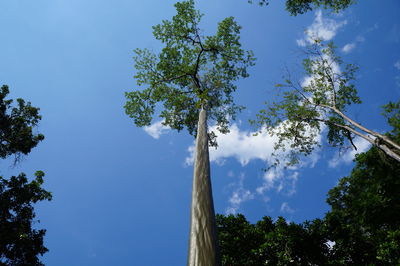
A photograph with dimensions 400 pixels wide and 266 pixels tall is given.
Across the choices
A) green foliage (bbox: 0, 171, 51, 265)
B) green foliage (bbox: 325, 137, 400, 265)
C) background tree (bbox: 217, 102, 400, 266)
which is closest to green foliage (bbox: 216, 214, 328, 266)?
background tree (bbox: 217, 102, 400, 266)

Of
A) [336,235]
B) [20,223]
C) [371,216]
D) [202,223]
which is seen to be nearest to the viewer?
[202,223]

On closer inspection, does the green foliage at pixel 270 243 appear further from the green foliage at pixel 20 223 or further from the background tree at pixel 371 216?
the green foliage at pixel 20 223

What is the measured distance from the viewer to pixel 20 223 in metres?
10.6

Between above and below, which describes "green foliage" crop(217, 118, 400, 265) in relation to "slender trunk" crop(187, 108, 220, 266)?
above

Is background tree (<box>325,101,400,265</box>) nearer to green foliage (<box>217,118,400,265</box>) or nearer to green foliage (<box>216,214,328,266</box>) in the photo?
green foliage (<box>217,118,400,265</box>)

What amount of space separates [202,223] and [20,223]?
11.5 metres

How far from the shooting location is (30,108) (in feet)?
44.0

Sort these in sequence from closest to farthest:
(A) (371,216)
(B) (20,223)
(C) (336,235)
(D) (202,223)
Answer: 1. (D) (202,223)
2. (B) (20,223)
3. (C) (336,235)
4. (A) (371,216)

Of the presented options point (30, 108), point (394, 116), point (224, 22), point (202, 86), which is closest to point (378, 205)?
point (394, 116)

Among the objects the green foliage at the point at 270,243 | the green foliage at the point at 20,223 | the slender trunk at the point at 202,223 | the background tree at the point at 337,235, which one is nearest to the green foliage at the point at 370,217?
the background tree at the point at 337,235

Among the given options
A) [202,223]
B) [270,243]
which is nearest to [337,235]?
[270,243]

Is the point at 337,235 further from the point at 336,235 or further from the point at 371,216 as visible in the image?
the point at 371,216

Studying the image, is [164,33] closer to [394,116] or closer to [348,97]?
[348,97]

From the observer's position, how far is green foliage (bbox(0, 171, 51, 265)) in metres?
10.0
